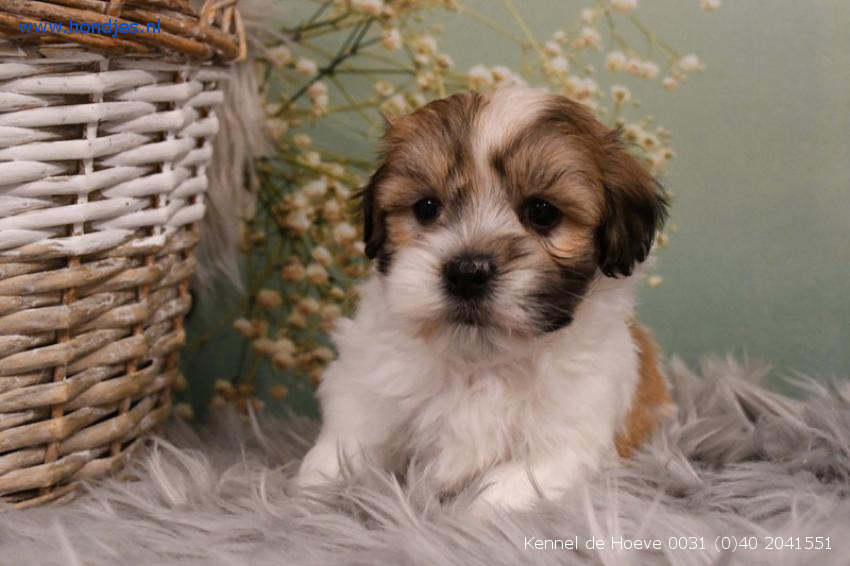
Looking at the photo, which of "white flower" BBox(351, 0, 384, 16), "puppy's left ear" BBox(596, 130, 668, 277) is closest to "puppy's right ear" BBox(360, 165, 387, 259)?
"puppy's left ear" BBox(596, 130, 668, 277)

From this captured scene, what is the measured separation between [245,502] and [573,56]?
126cm

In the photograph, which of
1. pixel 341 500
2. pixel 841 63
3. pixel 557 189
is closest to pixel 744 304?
pixel 841 63

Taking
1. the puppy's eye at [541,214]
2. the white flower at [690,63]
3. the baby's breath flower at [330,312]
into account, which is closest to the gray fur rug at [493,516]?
the puppy's eye at [541,214]

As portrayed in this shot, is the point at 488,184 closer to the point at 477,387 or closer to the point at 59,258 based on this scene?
the point at 477,387

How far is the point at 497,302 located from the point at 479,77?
0.98 meters

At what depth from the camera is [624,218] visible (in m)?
1.43

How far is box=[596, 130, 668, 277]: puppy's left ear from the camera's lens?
1.42m

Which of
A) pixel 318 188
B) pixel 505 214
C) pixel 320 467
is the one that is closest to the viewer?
pixel 505 214

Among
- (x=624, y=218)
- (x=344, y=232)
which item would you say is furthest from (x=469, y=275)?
(x=344, y=232)

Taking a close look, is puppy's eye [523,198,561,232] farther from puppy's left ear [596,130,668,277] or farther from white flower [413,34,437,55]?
white flower [413,34,437,55]

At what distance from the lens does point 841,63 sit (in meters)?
2.06

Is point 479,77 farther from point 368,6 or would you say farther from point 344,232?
Answer: point 344,232

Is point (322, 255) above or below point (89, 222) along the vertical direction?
below

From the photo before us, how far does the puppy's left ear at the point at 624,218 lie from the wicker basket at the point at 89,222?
0.67 m
